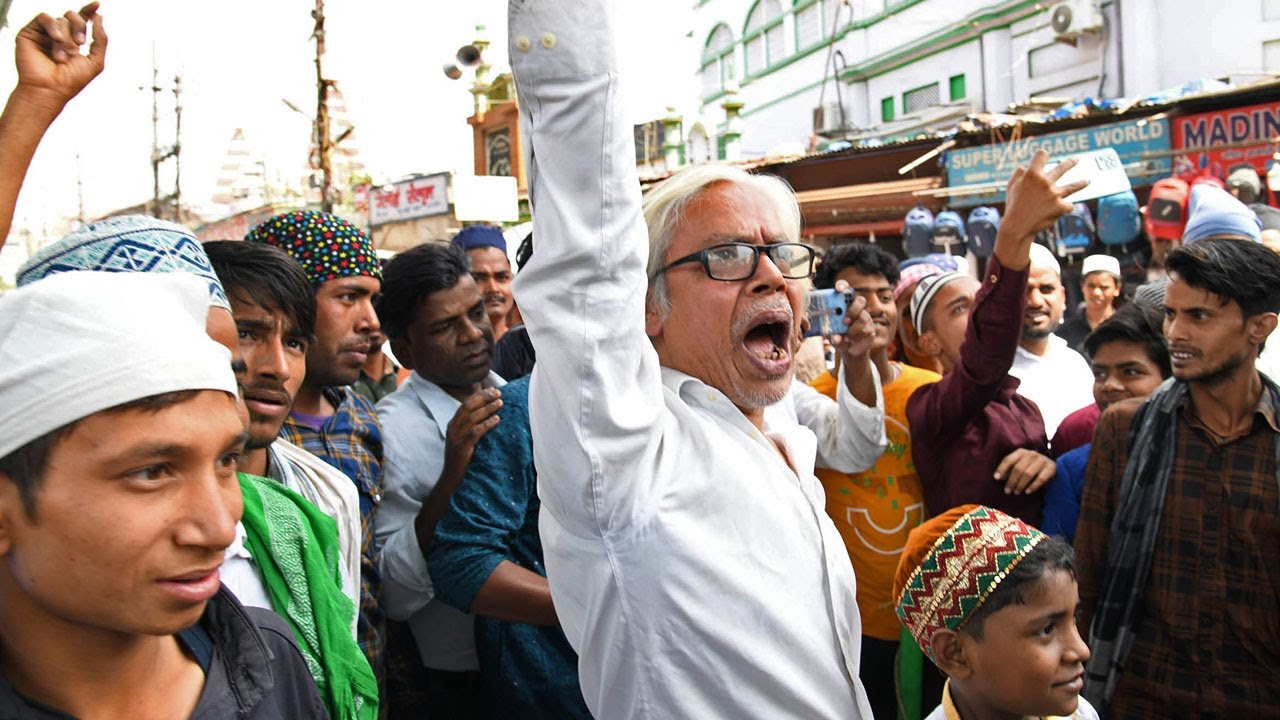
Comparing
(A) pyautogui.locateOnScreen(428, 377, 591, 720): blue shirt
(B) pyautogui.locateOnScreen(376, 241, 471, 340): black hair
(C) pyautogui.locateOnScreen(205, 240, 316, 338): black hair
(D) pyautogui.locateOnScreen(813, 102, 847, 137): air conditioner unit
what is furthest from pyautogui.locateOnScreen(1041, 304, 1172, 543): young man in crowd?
(D) pyautogui.locateOnScreen(813, 102, 847, 137): air conditioner unit

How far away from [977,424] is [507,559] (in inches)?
62.7

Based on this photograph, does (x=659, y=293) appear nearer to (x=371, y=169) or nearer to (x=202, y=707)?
(x=202, y=707)

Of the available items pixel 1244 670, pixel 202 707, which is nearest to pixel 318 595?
pixel 202 707

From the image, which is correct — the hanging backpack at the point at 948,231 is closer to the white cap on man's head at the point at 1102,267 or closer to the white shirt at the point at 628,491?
the white cap on man's head at the point at 1102,267

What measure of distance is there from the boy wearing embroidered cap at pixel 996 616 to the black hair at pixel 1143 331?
1346mm

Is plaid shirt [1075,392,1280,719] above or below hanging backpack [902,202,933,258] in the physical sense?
below

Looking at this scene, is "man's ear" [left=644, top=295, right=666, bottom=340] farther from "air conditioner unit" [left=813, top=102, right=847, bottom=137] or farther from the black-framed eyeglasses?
"air conditioner unit" [left=813, top=102, right=847, bottom=137]

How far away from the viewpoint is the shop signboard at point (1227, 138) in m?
8.26

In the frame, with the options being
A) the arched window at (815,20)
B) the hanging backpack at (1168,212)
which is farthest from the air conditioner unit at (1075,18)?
the hanging backpack at (1168,212)

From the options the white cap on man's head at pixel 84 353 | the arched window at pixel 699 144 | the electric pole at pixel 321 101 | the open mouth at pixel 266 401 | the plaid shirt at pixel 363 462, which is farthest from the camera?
the arched window at pixel 699 144

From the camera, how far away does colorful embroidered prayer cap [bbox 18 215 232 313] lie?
1.61m

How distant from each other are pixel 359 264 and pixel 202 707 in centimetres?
168

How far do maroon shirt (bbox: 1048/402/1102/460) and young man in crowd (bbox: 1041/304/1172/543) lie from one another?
1.1 inches

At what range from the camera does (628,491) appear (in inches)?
53.3
